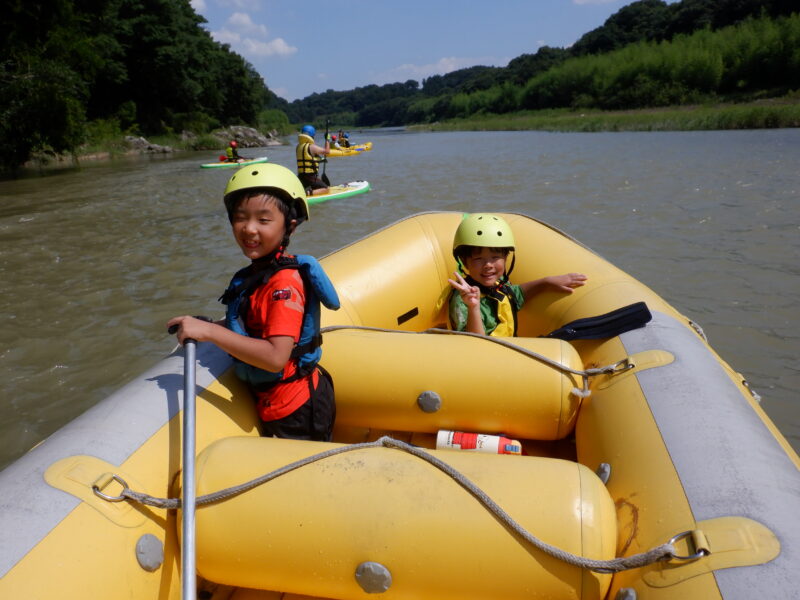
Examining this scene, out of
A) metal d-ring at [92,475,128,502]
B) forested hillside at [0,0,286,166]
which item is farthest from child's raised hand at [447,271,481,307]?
forested hillside at [0,0,286,166]

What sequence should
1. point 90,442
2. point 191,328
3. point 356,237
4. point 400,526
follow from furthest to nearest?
point 356,237 < point 191,328 < point 90,442 < point 400,526

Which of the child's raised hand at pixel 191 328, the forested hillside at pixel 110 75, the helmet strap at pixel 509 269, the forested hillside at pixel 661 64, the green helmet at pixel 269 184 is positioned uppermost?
the forested hillside at pixel 661 64

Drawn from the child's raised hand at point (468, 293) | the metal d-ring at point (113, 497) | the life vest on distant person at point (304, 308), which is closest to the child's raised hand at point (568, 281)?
the child's raised hand at point (468, 293)

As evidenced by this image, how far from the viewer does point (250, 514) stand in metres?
1.55

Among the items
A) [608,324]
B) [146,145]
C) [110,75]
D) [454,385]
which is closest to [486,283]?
[608,324]

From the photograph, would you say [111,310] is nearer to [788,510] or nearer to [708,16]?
[788,510]

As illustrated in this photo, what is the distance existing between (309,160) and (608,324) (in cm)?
792

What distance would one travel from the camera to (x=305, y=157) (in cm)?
952

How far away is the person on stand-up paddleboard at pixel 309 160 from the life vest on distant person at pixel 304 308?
7.53m

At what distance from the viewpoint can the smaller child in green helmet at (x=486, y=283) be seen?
2.66 meters

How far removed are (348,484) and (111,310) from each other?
14.9 ft

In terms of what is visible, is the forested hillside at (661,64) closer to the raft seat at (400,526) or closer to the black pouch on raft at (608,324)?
the black pouch on raft at (608,324)

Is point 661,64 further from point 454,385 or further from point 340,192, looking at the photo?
point 454,385

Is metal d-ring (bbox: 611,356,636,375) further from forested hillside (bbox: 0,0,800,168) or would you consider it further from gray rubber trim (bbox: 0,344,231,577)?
Result: forested hillside (bbox: 0,0,800,168)
